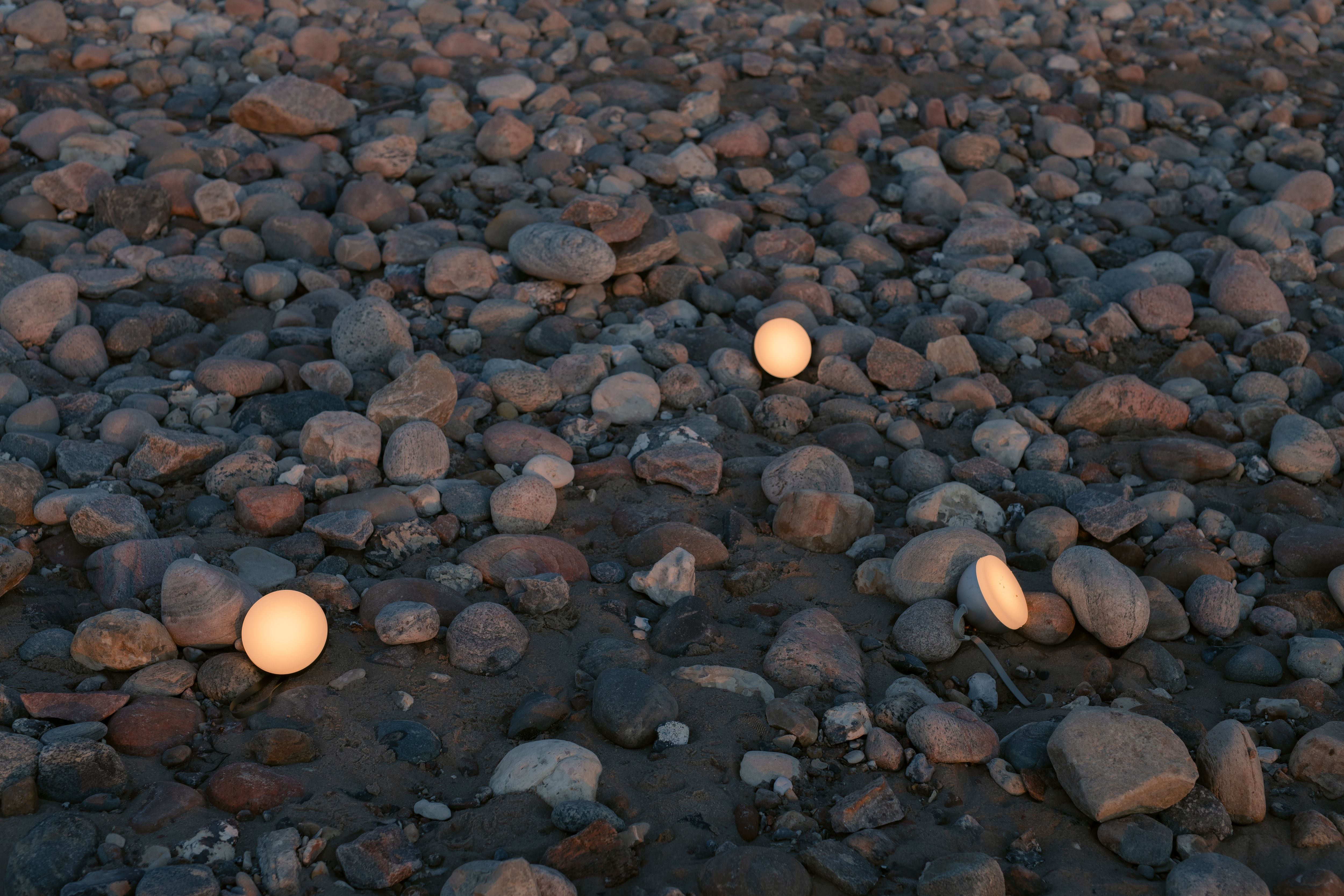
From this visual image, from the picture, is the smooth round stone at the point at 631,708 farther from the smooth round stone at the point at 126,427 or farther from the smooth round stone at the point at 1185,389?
the smooth round stone at the point at 1185,389

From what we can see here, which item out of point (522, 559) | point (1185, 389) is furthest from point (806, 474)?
point (1185, 389)

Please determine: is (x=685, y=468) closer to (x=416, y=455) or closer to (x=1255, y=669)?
(x=416, y=455)

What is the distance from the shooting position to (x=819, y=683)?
3.65 m

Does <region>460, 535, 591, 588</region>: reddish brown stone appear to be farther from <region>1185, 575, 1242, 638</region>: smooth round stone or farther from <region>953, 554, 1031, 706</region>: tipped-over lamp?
<region>1185, 575, 1242, 638</region>: smooth round stone

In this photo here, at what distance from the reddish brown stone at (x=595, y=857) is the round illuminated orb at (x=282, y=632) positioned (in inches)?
45.2

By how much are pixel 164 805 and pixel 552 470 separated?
210cm

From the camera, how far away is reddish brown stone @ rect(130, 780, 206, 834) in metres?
2.98

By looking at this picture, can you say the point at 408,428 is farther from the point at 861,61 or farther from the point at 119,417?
the point at 861,61

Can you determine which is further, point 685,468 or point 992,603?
point 685,468

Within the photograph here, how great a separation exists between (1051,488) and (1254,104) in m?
5.96

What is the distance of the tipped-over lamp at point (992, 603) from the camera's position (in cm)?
381

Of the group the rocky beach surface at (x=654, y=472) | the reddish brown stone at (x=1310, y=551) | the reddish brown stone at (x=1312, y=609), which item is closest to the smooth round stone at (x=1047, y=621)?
the rocky beach surface at (x=654, y=472)

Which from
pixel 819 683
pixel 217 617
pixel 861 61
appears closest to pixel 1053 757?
pixel 819 683

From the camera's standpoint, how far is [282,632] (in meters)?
3.48
